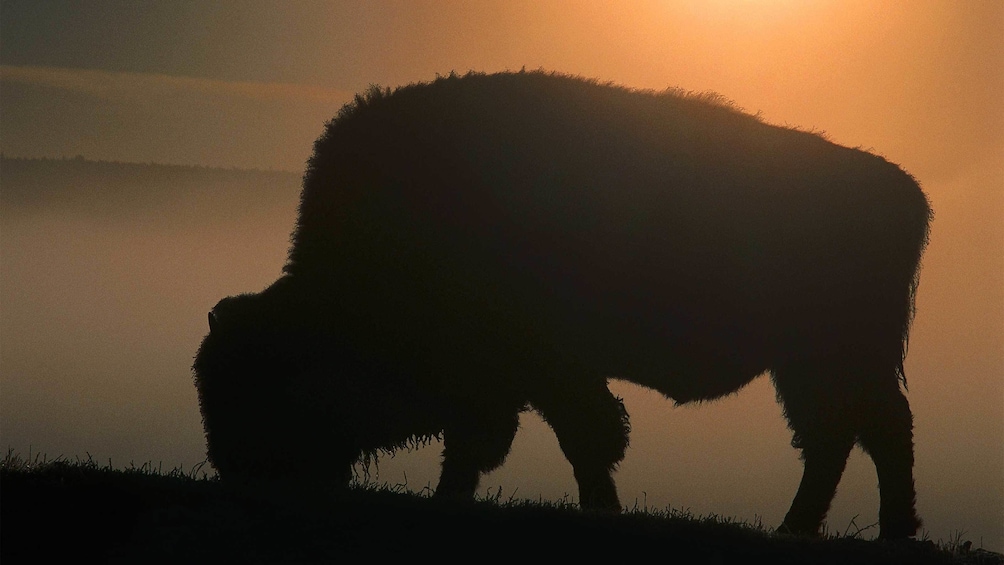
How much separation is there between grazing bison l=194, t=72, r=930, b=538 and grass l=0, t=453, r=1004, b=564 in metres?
0.78

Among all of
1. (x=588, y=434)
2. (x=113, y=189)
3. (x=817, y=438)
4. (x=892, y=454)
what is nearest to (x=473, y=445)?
(x=588, y=434)

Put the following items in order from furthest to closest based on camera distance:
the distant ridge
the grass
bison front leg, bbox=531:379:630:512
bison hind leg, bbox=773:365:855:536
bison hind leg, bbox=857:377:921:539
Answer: the distant ridge → bison hind leg, bbox=773:365:855:536 → bison hind leg, bbox=857:377:921:539 → bison front leg, bbox=531:379:630:512 → the grass

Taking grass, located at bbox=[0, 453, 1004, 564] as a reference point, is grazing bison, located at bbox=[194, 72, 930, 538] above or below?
above

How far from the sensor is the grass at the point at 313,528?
12.8ft

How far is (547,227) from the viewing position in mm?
6074

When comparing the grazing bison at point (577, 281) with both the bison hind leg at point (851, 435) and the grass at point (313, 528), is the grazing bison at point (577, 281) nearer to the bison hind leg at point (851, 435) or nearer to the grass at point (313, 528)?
the bison hind leg at point (851, 435)

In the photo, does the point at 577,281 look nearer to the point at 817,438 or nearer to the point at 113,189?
the point at 817,438

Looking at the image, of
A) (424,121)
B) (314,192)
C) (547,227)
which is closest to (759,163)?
(547,227)

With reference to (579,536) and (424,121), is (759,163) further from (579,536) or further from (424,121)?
(579,536)

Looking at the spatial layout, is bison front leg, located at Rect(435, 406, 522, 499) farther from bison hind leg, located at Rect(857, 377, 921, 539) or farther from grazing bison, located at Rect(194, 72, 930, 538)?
bison hind leg, located at Rect(857, 377, 921, 539)

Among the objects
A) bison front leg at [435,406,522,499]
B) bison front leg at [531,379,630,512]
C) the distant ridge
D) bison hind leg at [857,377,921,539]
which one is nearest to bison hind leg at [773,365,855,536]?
bison hind leg at [857,377,921,539]

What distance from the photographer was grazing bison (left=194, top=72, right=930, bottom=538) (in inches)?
221

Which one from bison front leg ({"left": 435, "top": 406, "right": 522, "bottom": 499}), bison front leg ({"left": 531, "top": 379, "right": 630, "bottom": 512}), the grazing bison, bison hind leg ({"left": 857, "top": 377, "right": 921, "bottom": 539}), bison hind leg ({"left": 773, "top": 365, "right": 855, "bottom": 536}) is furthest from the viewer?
bison hind leg ({"left": 773, "top": 365, "right": 855, "bottom": 536})

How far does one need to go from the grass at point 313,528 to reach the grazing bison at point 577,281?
78 cm
